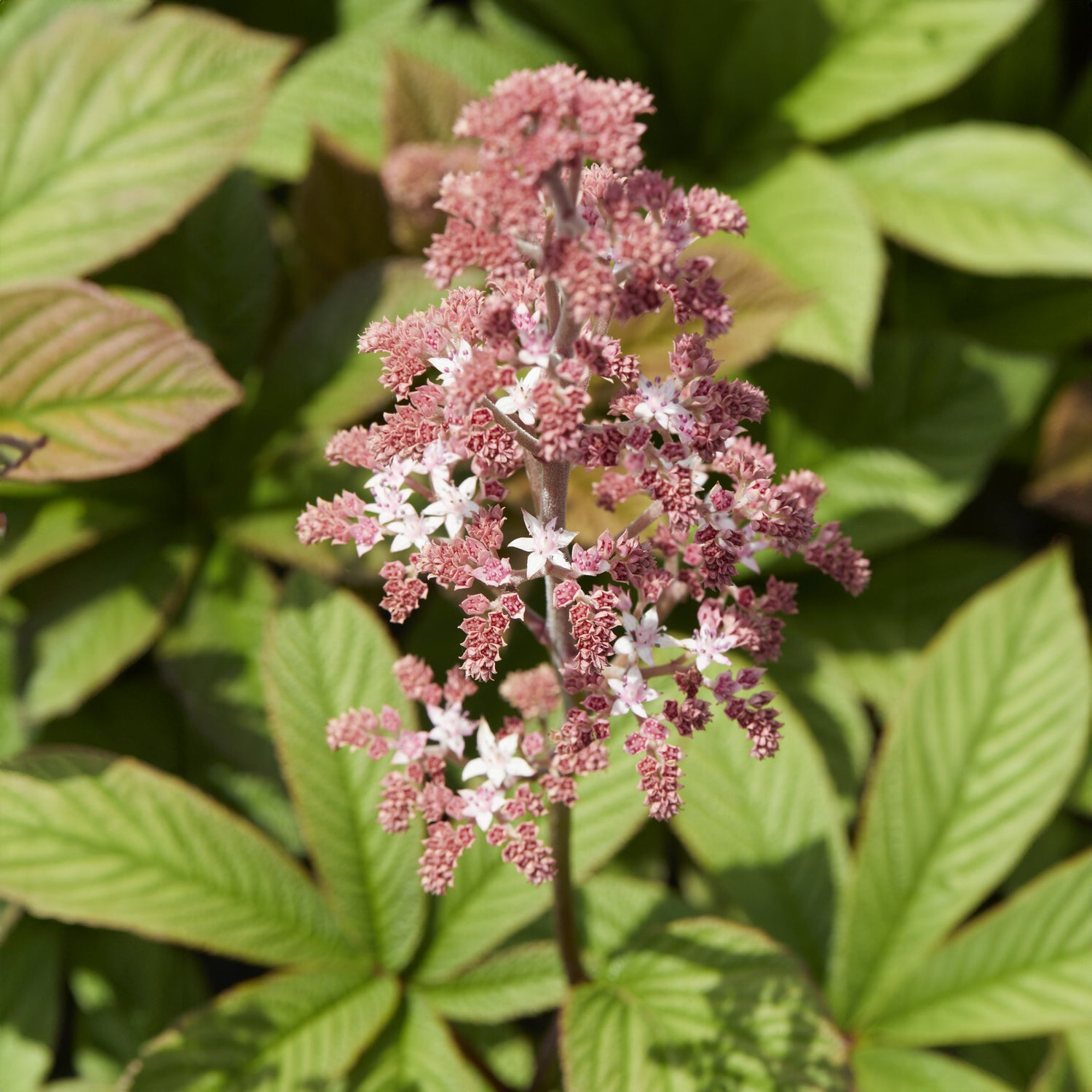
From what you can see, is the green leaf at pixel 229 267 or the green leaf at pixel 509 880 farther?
the green leaf at pixel 229 267

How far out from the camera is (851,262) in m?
1.84

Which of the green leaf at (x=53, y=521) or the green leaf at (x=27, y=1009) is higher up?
the green leaf at (x=53, y=521)

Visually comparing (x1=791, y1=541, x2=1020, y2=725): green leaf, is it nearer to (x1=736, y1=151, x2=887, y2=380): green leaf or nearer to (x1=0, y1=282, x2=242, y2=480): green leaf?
(x1=736, y1=151, x2=887, y2=380): green leaf

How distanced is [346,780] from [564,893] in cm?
42

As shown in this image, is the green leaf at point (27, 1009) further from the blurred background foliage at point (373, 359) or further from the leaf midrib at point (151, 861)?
Answer: the leaf midrib at point (151, 861)

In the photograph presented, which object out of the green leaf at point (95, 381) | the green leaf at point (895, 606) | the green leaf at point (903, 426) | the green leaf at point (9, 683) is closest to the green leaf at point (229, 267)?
the green leaf at point (95, 381)

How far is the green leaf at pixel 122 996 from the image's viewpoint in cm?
169

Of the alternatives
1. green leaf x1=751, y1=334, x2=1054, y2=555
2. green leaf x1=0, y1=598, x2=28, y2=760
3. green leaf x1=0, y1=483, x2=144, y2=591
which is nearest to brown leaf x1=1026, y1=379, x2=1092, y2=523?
green leaf x1=751, y1=334, x2=1054, y2=555

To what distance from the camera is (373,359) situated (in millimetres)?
1669

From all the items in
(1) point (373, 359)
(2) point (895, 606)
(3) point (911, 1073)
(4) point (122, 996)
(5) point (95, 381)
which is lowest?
(4) point (122, 996)

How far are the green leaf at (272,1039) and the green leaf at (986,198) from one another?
5.23ft

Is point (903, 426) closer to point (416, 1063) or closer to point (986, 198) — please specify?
point (986, 198)

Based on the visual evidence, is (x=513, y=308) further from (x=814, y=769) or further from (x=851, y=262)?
(x=851, y=262)

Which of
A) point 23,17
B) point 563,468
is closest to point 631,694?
point 563,468
